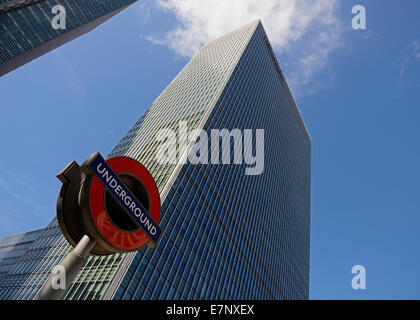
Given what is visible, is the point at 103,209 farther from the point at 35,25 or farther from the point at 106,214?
the point at 35,25

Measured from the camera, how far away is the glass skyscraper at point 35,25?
91.9 metres

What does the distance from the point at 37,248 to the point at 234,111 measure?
201 ft

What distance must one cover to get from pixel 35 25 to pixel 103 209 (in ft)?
372

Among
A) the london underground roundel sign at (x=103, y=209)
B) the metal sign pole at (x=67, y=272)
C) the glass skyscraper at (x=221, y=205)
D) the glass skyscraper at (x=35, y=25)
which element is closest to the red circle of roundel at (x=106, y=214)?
the london underground roundel sign at (x=103, y=209)

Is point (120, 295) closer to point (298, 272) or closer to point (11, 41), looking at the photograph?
point (298, 272)

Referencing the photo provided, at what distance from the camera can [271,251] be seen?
3351 inches

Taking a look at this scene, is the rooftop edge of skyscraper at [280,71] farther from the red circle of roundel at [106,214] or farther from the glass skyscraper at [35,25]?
the red circle of roundel at [106,214]

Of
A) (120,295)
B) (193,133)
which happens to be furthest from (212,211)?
(120,295)

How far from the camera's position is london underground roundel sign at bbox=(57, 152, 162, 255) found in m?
12.2

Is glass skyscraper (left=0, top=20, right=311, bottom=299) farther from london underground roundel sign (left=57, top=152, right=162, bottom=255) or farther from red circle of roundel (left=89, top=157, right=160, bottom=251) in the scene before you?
london underground roundel sign (left=57, top=152, right=162, bottom=255)

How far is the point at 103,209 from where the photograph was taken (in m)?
12.6

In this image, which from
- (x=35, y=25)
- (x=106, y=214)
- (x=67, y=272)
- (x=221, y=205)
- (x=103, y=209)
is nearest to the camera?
(x=67, y=272)

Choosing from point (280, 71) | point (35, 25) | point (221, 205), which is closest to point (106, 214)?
point (221, 205)

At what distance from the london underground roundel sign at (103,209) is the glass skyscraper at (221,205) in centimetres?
2584
